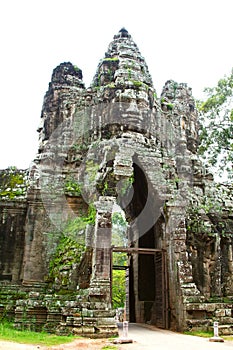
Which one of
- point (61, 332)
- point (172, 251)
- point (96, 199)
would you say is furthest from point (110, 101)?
point (61, 332)

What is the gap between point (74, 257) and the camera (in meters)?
12.1

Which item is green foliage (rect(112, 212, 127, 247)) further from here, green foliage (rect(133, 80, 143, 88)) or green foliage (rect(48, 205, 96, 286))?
green foliage (rect(48, 205, 96, 286))

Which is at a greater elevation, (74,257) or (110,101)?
(110,101)

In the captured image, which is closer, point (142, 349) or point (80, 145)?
point (142, 349)

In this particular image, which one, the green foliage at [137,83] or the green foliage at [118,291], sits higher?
the green foliage at [137,83]

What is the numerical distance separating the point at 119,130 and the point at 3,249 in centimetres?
636

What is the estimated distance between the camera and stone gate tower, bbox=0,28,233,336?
11.2 m

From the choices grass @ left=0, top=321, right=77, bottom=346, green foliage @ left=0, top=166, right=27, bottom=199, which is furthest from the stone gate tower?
grass @ left=0, top=321, right=77, bottom=346

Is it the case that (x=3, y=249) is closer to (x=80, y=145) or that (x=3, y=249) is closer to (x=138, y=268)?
(x=80, y=145)

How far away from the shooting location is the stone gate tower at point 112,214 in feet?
36.7

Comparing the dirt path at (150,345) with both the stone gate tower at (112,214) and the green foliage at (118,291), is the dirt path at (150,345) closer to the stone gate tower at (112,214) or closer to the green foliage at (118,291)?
the stone gate tower at (112,214)

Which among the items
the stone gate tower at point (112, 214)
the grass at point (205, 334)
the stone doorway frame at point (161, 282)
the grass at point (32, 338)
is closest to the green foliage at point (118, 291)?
the stone gate tower at point (112, 214)

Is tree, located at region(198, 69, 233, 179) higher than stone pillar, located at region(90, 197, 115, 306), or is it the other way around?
tree, located at region(198, 69, 233, 179)

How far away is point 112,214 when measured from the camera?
13.7m
